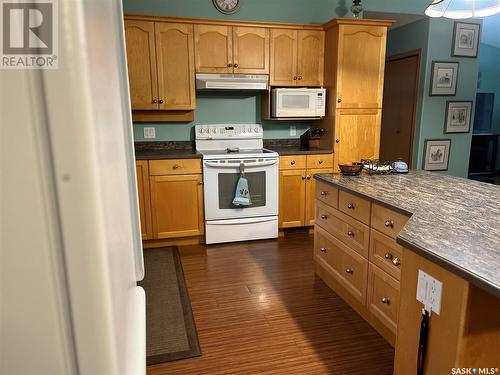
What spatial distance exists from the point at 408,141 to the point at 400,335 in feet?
13.0

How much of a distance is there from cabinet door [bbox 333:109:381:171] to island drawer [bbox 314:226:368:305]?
1415 millimetres

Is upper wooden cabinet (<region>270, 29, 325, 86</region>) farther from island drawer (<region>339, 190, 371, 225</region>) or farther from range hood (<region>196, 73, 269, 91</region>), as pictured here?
island drawer (<region>339, 190, 371, 225</region>)

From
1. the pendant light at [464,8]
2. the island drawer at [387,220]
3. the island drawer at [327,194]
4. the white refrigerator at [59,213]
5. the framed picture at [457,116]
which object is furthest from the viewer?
the framed picture at [457,116]

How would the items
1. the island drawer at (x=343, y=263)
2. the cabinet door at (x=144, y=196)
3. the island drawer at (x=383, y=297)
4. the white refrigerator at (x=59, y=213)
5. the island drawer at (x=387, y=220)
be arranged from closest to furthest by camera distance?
the white refrigerator at (x=59, y=213), the island drawer at (x=387, y=220), the island drawer at (x=383, y=297), the island drawer at (x=343, y=263), the cabinet door at (x=144, y=196)

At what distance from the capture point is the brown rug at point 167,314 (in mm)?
2027

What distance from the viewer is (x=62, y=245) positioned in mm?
339

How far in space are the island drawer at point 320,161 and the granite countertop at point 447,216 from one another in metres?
1.20

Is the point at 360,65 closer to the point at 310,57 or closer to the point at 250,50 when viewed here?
the point at 310,57

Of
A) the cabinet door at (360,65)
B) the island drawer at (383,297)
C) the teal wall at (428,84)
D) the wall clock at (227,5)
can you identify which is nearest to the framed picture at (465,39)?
the teal wall at (428,84)

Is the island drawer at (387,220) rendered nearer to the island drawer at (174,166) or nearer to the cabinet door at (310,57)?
the island drawer at (174,166)

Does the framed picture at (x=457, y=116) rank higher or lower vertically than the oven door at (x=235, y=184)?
higher

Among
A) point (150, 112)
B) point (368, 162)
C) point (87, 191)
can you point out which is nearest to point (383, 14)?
point (368, 162)

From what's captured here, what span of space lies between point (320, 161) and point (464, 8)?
1.96 metres

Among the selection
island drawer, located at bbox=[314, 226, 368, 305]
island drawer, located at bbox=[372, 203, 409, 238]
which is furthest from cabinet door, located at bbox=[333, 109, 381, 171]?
island drawer, located at bbox=[372, 203, 409, 238]
